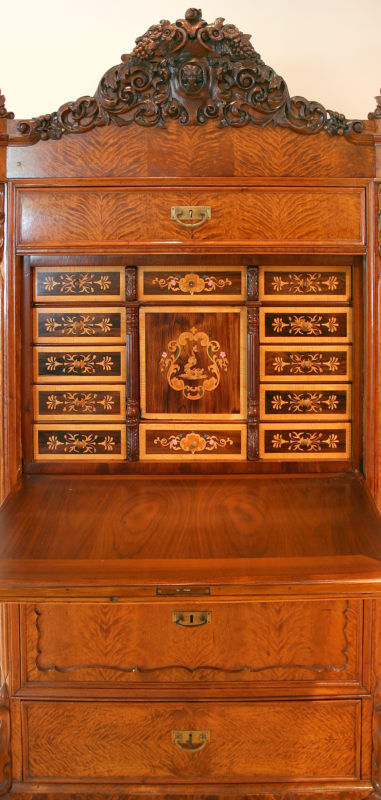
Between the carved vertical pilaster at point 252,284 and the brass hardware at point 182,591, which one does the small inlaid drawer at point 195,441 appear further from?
the brass hardware at point 182,591

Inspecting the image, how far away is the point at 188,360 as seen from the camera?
75.0 inches

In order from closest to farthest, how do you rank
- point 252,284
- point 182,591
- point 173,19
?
point 182,591 → point 252,284 → point 173,19

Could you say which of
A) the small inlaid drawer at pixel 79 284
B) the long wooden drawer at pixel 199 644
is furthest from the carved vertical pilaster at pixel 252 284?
the long wooden drawer at pixel 199 644

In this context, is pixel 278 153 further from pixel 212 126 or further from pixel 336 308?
pixel 336 308

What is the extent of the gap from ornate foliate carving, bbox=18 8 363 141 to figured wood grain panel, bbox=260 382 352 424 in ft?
2.68

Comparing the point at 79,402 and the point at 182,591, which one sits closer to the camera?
the point at 182,591

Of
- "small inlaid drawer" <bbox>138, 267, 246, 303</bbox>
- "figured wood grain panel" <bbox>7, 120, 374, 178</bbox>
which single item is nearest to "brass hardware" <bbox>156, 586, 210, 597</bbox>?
"small inlaid drawer" <bbox>138, 267, 246, 303</bbox>

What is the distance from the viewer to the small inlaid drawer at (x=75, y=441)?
191 cm

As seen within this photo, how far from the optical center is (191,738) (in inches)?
67.6

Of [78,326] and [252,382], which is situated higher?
[78,326]

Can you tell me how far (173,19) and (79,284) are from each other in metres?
1.18

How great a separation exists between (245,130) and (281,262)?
1.38 ft

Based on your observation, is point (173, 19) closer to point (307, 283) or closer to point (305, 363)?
point (307, 283)

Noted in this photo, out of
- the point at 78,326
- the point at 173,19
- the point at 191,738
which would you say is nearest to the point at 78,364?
the point at 78,326
